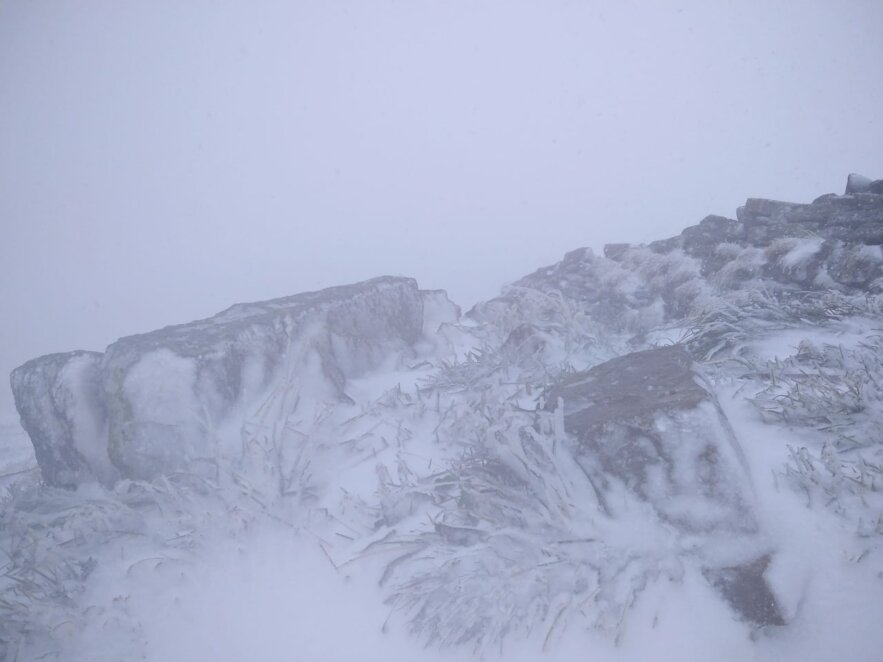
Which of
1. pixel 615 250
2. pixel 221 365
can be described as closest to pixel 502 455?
pixel 221 365

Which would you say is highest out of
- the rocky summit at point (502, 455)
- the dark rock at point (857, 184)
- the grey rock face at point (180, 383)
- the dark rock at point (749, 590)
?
the dark rock at point (857, 184)

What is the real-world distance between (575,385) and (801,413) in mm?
1086

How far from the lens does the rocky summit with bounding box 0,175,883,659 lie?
180 centimetres

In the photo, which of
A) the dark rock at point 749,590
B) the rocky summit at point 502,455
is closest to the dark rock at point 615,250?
the rocky summit at point 502,455

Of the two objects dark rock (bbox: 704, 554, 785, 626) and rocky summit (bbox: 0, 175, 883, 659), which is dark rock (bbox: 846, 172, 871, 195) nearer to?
rocky summit (bbox: 0, 175, 883, 659)

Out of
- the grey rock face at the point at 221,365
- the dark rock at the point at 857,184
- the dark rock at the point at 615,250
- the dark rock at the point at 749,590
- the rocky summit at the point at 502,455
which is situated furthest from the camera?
the dark rock at the point at 615,250

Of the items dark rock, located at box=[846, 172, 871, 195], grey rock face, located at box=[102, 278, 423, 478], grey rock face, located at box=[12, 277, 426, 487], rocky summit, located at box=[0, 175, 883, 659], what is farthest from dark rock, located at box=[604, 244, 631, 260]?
grey rock face, located at box=[12, 277, 426, 487]

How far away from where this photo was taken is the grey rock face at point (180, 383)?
2939mm

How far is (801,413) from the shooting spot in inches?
90.9

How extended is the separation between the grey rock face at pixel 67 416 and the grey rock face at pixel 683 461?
3099mm

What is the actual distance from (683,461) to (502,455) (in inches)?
30.5

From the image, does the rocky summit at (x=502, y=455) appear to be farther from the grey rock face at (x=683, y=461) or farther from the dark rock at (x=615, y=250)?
the dark rock at (x=615, y=250)

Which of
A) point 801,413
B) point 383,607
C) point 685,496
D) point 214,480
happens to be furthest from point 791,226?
point 214,480

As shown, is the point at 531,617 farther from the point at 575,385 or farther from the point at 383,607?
the point at 575,385
